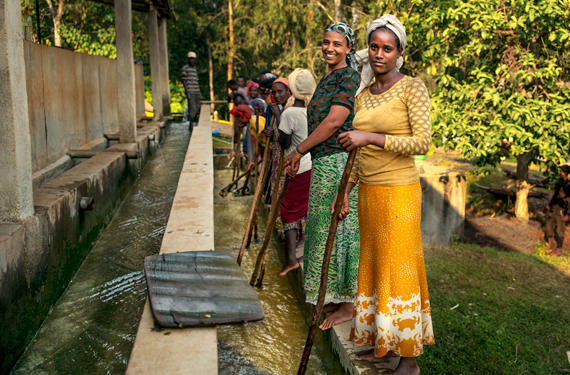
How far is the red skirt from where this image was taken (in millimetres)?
3918

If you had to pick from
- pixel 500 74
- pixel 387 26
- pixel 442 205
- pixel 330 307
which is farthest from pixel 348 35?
pixel 442 205

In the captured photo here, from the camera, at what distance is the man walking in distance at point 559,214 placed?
27.2 ft

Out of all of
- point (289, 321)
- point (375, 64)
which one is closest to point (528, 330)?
point (289, 321)

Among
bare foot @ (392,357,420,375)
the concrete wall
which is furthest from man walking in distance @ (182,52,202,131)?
bare foot @ (392,357,420,375)

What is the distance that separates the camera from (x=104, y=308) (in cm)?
347

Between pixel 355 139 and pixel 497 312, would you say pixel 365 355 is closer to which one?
pixel 355 139

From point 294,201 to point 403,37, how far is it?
193 centimetres

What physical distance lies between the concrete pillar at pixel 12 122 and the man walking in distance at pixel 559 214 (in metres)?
8.01

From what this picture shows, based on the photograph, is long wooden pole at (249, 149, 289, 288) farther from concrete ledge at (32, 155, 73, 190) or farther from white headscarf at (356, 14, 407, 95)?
concrete ledge at (32, 155, 73, 190)

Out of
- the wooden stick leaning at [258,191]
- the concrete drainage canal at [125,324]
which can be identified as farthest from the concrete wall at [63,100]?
the wooden stick leaning at [258,191]

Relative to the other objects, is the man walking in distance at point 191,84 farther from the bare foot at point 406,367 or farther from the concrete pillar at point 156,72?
the bare foot at point 406,367

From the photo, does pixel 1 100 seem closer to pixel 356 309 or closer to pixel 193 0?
pixel 356 309

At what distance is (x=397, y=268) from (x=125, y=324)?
192 centimetres

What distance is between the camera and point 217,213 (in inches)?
257
